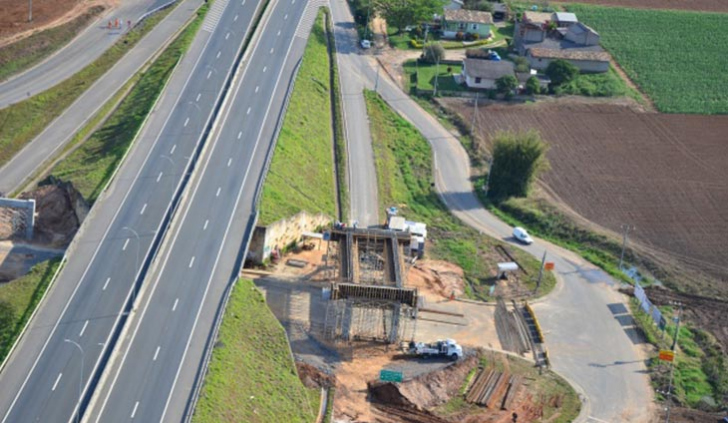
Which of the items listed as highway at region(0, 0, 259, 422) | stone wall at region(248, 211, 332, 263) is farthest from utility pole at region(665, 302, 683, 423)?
highway at region(0, 0, 259, 422)

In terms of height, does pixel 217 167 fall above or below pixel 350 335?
above

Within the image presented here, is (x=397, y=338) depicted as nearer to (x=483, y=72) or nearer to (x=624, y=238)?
(x=624, y=238)

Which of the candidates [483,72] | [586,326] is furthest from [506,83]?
[586,326]

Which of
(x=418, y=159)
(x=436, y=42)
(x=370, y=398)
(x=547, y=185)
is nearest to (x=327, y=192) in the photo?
(x=418, y=159)

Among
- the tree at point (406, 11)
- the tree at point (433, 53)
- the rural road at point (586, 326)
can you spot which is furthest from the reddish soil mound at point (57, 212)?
the tree at point (406, 11)

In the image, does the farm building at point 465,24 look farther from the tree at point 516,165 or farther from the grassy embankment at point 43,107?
the grassy embankment at point 43,107

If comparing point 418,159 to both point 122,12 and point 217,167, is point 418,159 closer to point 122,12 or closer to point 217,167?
point 217,167
